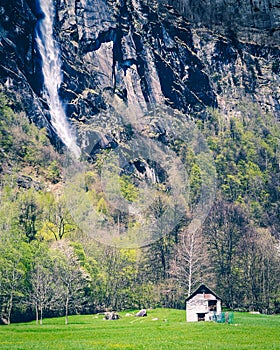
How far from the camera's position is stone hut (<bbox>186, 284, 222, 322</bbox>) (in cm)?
5159

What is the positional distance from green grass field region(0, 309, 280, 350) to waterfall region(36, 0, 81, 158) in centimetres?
7687

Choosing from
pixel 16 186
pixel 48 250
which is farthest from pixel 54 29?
pixel 48 250

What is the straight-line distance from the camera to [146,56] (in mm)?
148500

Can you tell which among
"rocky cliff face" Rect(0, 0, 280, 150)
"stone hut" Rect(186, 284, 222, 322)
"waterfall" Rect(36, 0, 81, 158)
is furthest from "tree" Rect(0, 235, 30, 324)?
"waterfall" Rect(36, 0, 81, 158)

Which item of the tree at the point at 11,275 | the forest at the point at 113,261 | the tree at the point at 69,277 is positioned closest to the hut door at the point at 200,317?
the forest at the point at 113,261

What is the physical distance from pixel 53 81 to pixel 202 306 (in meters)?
84.4

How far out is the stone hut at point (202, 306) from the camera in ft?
169

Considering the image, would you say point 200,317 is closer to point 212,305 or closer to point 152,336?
point 212,305

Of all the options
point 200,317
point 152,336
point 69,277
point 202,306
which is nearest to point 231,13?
point 69,277

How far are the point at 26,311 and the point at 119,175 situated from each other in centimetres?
5660

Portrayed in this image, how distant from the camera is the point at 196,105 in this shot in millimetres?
152500

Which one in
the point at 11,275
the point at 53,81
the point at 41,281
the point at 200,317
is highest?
the point at 53,81

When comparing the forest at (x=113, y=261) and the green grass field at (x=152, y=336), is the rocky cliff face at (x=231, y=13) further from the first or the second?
the green grass field at (x=152, y=336)

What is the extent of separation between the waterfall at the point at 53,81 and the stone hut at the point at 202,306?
7406cm
